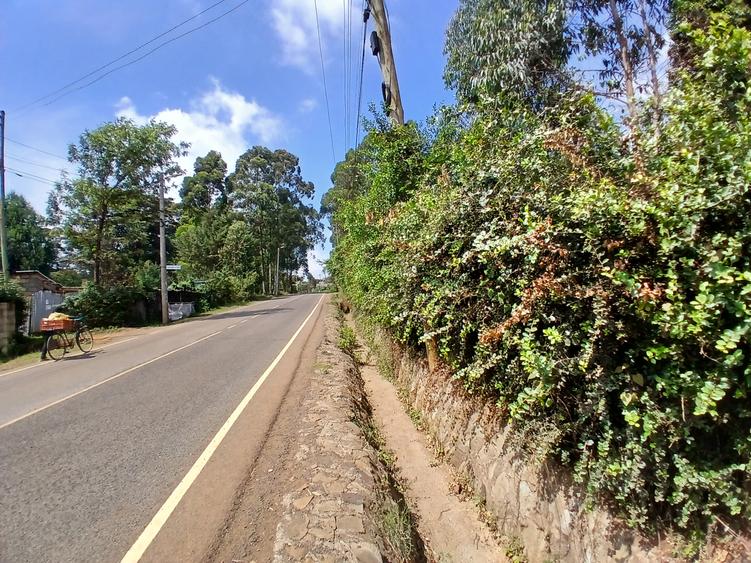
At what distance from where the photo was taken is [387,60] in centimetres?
1018

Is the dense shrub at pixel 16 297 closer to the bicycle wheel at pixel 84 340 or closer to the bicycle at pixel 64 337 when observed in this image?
the bicycle at pixel 64 337

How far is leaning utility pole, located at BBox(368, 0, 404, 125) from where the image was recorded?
10.1 metres

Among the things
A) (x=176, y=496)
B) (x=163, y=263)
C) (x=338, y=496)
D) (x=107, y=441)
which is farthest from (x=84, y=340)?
(x=338, y=496)

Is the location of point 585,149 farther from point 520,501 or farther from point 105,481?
point 105,481

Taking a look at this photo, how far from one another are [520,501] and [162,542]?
9.15 feet

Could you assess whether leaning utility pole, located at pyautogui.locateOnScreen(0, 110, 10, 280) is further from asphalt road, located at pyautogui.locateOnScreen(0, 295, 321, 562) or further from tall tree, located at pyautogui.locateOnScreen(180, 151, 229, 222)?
tall tree, located at pyautogui.locateOnScreen(180, 151, 229, 222)

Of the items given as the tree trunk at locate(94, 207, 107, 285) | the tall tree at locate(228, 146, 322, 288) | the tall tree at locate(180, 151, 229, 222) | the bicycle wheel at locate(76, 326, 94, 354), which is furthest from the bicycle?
the tall tree at locate(180, 151, 229, 222)

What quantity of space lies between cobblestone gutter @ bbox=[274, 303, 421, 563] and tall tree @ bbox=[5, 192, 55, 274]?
5440 cm

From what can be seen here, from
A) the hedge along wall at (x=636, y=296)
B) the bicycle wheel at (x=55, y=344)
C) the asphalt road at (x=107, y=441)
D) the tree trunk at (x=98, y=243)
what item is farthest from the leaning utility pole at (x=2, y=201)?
the hedge along wall at (x=636, y=296)

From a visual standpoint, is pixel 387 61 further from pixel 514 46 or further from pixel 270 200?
pixel 270 200

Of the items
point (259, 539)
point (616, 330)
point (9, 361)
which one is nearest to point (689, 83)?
point (616, 330)

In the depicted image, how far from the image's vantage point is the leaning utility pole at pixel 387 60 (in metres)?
10.1

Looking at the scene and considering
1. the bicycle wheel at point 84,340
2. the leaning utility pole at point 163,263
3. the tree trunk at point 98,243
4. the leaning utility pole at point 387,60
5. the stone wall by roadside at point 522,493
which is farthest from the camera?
the leaning utility pole at point 163,263

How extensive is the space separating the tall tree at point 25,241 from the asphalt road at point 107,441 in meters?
48.1
